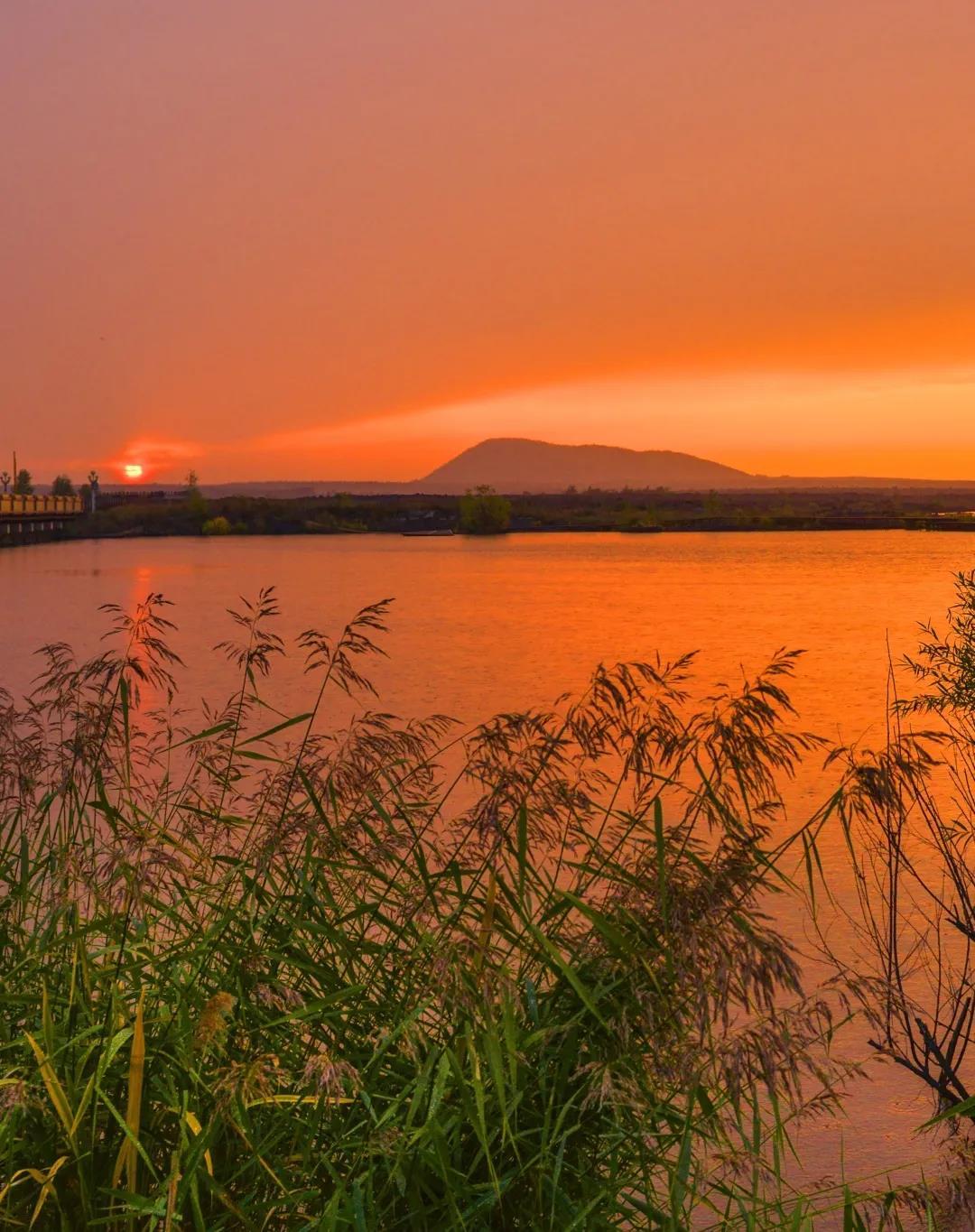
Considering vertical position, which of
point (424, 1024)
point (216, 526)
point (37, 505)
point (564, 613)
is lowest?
point (564, 613)

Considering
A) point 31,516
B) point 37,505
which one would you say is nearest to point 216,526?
point 37,505

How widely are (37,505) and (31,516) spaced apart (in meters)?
1.31

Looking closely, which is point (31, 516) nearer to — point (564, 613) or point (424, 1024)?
point (564, 613)

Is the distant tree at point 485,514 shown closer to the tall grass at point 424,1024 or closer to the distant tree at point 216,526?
the distant tree at point 216,526

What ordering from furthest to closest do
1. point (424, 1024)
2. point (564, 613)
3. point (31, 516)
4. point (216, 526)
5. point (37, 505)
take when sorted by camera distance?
1. point (216, 526)
2. point (37, 505)
3. point (31, 516)
4. point (564, 613)
5. point (424, 1024)

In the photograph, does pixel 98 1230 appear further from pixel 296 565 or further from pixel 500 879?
pixel 296 565

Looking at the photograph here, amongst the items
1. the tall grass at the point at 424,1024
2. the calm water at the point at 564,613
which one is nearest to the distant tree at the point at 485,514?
the calm water at the point at 564,613

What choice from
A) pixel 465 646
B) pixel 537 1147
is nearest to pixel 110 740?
pixel 537 1147

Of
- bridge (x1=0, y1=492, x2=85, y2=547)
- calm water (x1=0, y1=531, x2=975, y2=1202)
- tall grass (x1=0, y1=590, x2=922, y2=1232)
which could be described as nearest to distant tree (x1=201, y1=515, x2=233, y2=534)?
bridge (x1=0, y1=492, x2=85, y2=547)

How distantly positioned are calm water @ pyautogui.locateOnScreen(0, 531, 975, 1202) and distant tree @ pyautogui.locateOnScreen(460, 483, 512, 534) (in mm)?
15693

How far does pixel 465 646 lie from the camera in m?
28.5

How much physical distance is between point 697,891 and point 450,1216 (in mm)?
954

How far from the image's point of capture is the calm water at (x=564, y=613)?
60.1 ft

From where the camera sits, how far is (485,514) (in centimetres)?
9894
